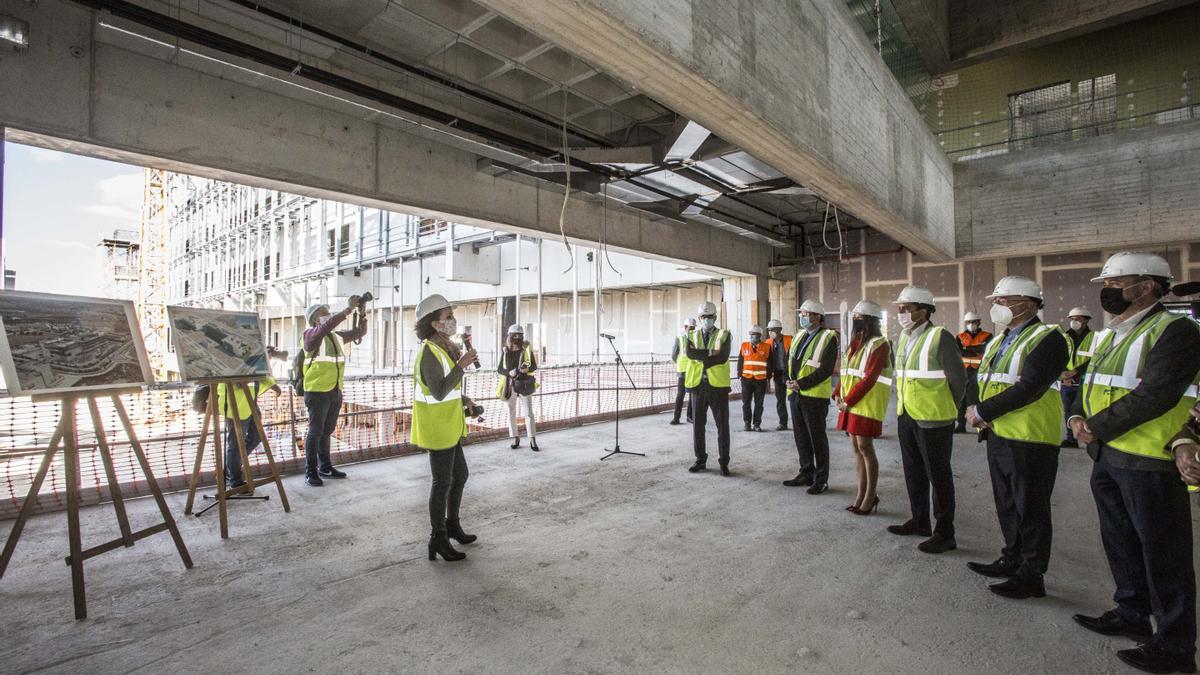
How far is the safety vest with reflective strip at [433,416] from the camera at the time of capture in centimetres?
358

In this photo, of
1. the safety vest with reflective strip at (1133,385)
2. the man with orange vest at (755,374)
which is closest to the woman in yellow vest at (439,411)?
the safety vest with reflective strip at (1133,385)

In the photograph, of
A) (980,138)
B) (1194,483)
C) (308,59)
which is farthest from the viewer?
(980,138)

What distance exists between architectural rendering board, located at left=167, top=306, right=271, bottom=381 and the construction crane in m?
27.1

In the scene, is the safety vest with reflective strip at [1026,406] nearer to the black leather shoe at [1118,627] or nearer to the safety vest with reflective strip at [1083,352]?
the black leather shoe at [1118,627]

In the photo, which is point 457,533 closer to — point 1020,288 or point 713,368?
point 713,368

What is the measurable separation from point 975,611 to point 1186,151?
32.7 feet

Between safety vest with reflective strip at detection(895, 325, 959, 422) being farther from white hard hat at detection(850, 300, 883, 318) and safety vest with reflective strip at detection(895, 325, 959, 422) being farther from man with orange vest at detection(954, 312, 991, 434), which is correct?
man with orange vest at detection(954, 312, 991, 434)

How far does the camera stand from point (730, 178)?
731 cm

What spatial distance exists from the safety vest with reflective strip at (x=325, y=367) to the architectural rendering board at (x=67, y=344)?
194 cm

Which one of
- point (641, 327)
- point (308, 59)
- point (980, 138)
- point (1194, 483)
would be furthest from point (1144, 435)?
point (641, 327)

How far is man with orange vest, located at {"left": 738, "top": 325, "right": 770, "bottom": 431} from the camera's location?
870cm

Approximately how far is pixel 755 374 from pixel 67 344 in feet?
26.6

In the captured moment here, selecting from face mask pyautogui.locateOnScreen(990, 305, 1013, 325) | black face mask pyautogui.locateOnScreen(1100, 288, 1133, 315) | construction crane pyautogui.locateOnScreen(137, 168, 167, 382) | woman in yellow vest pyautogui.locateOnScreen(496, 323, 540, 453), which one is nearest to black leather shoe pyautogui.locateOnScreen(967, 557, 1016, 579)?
face mask pyautogui.locateOnScreen(990, 305, 1013, 325)

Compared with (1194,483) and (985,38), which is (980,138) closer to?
(985,38)
